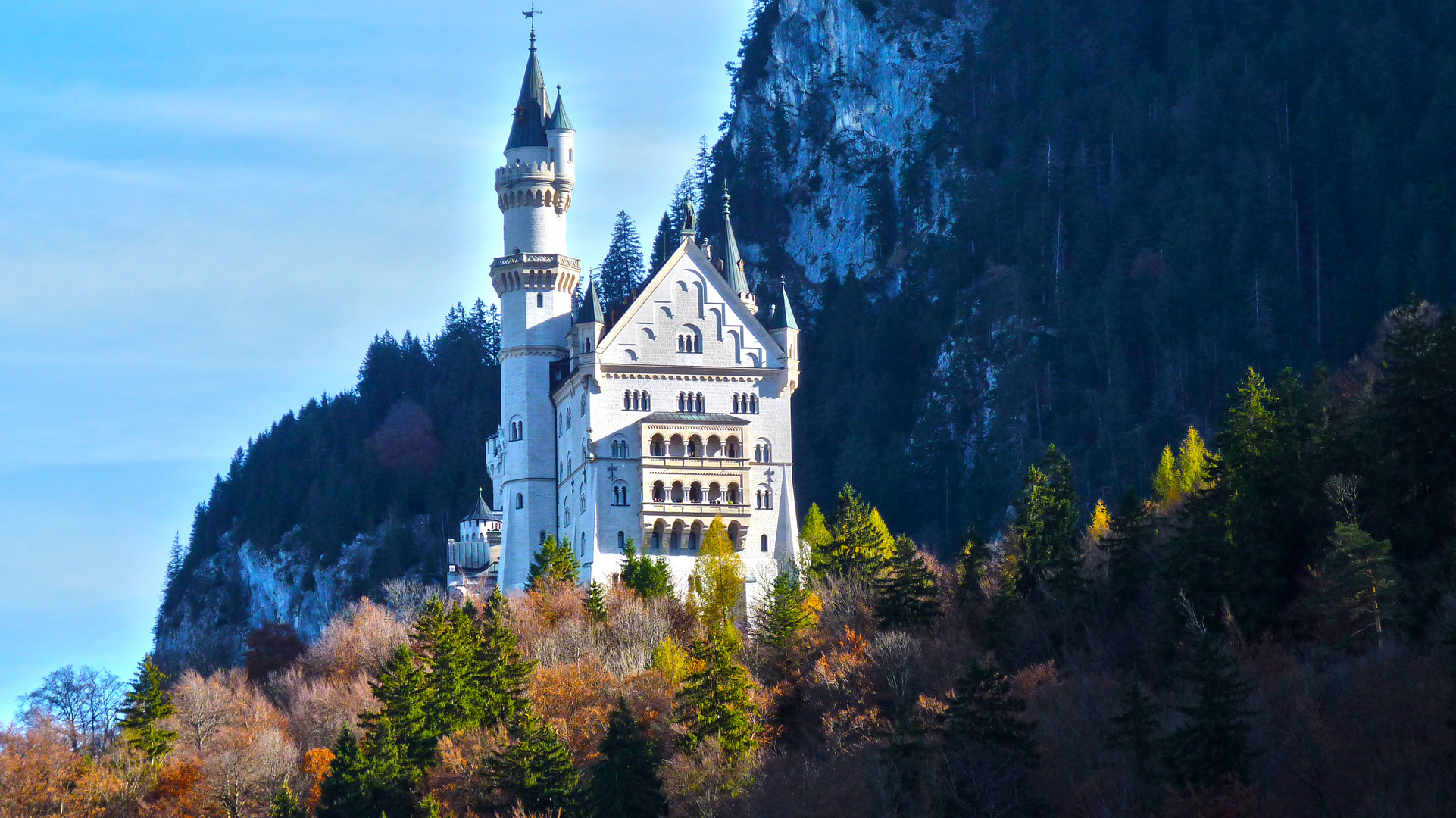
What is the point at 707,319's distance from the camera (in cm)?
9512

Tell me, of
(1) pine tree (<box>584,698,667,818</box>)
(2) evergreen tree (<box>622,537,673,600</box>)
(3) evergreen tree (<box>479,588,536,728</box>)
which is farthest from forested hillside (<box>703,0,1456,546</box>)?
(1) pine tree (<box>584,698,667,818</box>)

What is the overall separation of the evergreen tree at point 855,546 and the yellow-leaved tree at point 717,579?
3690mm

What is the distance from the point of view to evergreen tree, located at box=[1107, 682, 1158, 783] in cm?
5712

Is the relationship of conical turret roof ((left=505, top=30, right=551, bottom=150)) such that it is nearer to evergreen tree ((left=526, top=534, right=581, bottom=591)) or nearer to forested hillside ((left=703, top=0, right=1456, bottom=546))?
evergreen tree ((left=526, top=534, right=581, bottom=591))

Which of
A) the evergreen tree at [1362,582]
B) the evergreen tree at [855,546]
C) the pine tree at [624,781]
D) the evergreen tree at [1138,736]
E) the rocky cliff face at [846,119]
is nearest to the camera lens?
the evergreen tree at [1138,736]

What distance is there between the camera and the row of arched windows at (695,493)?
92500 millimetres

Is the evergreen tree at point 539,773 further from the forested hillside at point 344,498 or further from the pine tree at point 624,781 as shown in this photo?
the forested hillside at point 344,498

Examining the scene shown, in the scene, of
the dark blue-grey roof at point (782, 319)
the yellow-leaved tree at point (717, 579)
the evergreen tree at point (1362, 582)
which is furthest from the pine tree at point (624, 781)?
the dark blue-grey roof at point (782, 319)

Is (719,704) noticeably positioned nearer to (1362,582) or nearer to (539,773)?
(539,773)

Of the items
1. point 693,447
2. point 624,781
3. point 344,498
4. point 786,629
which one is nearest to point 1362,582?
point 624,781

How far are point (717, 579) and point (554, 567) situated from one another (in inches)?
243

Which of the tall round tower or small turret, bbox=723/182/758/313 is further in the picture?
the tall round tower

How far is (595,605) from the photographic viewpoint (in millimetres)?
83562

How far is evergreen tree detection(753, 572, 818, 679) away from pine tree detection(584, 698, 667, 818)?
41.5 ft
